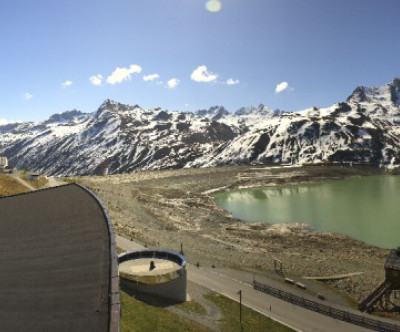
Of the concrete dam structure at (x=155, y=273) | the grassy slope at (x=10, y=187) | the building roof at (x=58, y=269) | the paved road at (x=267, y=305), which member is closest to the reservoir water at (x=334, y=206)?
the paved road at (x=267, y=305)

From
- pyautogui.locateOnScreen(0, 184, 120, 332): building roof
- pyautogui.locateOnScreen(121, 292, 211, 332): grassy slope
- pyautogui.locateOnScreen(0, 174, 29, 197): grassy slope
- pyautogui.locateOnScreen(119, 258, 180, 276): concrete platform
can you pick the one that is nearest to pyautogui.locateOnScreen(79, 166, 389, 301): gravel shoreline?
pyautogui.locateOnScreen(119, 258, 180, 276): concrete platform

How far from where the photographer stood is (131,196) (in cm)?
12044

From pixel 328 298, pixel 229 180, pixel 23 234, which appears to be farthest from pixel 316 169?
pixel 23 234

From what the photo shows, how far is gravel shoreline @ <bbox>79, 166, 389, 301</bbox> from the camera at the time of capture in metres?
53.9

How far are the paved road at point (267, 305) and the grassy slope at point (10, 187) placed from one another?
166ft

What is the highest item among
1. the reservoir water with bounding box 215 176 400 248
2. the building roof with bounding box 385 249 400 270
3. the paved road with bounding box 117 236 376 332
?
the building roof with bounding box 385 249 400 270

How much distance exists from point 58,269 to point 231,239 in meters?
54.2

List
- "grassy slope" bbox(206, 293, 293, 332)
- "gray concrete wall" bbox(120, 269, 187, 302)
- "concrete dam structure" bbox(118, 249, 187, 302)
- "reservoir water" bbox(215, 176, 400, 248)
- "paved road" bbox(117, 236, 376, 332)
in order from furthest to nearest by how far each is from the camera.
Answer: "reservoir water" bbox(215, 176, 400, 248), "concrete dam structure" bbox(118, 249, 187, 302), "gray concrete wall" bbox(120, 269, 187, 302), "paved road" bbox(117, 236, 376, 332), "grassy slope" bbox(206, 293, 293, 332)

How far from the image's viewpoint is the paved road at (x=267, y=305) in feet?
114

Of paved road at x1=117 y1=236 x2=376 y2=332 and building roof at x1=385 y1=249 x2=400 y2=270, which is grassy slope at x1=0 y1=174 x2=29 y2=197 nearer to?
paved road at x1=117 y1=236 x2=376 y2=332

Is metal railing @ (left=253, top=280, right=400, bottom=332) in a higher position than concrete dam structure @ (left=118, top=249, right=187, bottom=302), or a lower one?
lower

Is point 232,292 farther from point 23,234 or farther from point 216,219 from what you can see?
point 216,219

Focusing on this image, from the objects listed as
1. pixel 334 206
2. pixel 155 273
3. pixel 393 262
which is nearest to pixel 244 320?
pixel 155 273

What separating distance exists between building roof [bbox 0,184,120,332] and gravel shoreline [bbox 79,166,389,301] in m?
27.2
